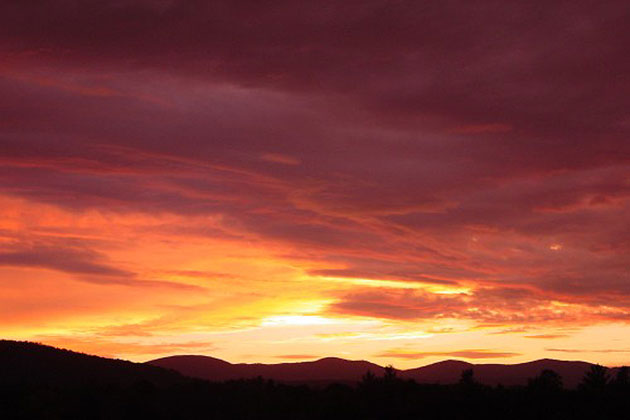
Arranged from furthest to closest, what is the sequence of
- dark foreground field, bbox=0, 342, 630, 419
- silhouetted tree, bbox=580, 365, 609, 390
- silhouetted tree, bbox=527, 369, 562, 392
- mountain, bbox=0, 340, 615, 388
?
mountain, bbox=0, 340, 615, 388 → silhouetted tree, bbox=580, 365, 609, 390 → silhouetted tree, bbox=527, 369, 562, 392 → dark foreground field, bbox=0, 342, 630, 419

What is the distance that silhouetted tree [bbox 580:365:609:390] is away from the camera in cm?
5238

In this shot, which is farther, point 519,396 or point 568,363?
point 568,363

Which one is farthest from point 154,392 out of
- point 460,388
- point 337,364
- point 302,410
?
point 337,364

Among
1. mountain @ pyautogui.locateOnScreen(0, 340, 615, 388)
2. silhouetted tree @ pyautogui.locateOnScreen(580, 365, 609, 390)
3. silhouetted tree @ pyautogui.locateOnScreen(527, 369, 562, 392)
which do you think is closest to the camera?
silhouetted tree @ pyautogui.locateOnScreen(527, 369, 562, 392)

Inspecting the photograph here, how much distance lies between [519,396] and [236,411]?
53.8 feet

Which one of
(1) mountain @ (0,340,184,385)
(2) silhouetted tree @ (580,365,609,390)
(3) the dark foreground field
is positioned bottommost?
(3) the dark foreground field

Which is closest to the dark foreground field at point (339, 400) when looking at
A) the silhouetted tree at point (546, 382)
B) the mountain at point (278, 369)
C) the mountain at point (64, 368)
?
the silhouetted tree at point (546, 382)

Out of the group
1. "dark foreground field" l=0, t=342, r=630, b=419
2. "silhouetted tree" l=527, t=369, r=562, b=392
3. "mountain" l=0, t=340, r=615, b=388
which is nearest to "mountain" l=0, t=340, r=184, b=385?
"mountain" l=0, t=340, r=615, b=388

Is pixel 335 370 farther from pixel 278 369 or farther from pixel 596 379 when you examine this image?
pixel 596 379

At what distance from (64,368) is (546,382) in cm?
5793

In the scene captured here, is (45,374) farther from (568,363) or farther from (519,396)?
(568,363)

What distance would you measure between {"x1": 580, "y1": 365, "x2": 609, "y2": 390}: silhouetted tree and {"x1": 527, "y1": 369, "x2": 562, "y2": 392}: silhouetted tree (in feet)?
5.68

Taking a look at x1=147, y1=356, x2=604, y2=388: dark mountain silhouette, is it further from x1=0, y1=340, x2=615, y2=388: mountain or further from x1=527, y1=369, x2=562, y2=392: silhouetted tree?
x1=527, y1=369, x2=562, y2=392: silhouetted tree

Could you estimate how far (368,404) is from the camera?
4819cm
